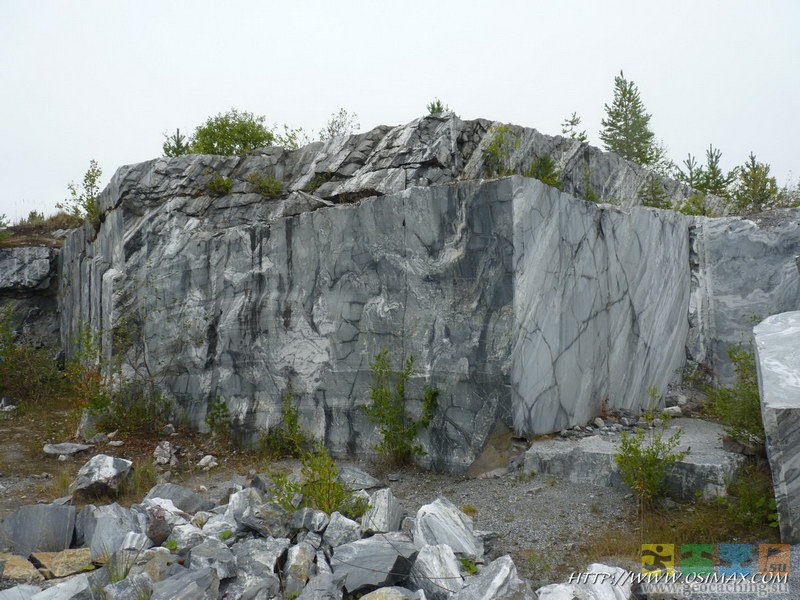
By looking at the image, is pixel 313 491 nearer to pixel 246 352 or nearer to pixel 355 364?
pixel 355 364

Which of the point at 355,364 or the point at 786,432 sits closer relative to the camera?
the point at 786,432

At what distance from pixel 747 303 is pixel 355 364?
16.7 ft

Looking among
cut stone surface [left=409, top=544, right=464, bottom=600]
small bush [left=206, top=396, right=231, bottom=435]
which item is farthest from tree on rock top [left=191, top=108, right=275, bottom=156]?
cut stone surface [left=409, top=544, right=464, bottom=600]

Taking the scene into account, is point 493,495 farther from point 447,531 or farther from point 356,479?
point 447,531

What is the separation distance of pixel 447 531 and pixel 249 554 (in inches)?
47.6

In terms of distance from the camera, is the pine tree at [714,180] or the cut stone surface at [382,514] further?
the pine tree at [714,180]

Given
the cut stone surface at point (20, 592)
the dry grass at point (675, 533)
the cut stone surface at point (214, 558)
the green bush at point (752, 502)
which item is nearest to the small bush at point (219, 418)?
the cut stone surface at point (214, 558)

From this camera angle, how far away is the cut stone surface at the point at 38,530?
178 inches

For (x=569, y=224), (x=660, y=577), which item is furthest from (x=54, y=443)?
(x=660, y=577)

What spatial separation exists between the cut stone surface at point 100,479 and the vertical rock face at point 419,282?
2002 millimetres

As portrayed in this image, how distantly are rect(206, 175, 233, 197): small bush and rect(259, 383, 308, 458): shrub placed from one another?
10.6 ft

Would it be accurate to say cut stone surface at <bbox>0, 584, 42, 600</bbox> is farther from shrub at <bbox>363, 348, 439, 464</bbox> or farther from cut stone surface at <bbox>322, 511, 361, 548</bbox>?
shrub at <bbox>363, 348, 439, 464</bbox>

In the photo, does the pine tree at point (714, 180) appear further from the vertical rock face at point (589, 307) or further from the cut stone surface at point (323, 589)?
the cut stone surface at point (323, 589)

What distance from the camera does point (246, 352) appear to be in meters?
8.23
